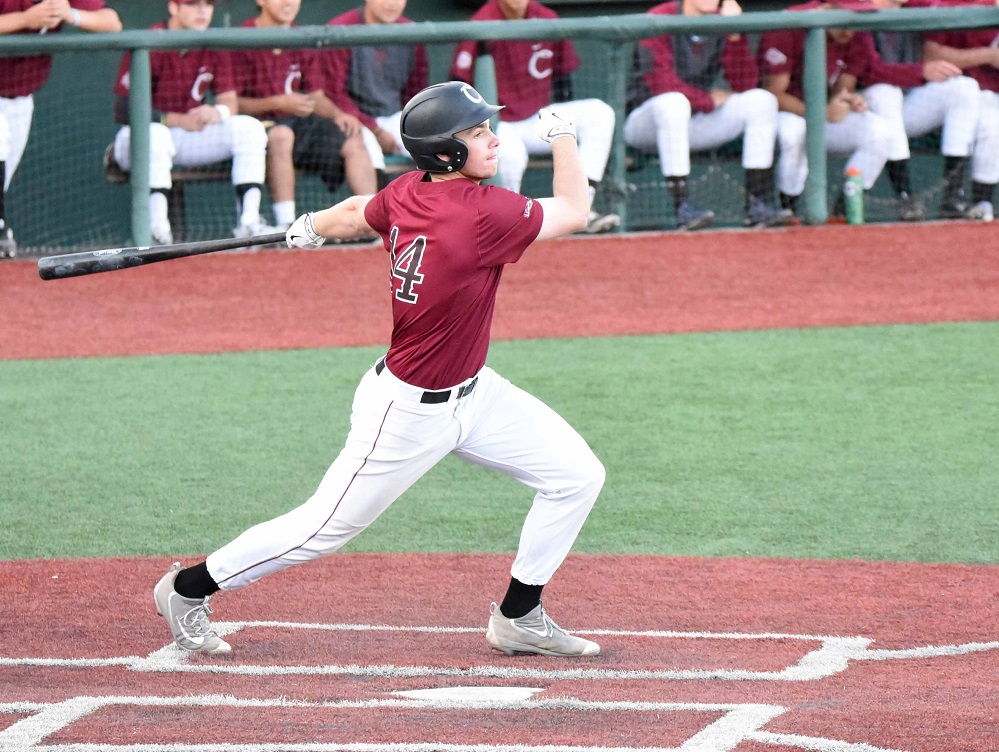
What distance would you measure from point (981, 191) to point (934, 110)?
2.10 feet

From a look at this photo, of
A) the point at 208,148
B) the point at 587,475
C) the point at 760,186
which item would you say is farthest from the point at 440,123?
the point at 760,186

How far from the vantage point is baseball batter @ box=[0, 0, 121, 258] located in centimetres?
928

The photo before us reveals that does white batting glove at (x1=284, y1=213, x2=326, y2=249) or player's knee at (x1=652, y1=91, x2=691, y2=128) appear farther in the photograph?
player's knee at (x1=652, y1=91, x2=691, y2=128)

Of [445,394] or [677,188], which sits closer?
[445,394]

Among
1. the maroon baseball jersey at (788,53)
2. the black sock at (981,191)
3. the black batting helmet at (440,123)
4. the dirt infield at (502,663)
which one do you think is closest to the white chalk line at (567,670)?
the dirt infield at (502,663)

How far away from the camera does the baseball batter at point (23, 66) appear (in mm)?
9281

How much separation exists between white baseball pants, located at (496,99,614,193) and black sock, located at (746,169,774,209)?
981 millimetres

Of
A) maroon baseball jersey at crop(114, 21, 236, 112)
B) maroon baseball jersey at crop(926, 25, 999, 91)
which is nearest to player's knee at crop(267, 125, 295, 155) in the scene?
A: maroon baseball jersey at crop(114, 21, 236, 112)

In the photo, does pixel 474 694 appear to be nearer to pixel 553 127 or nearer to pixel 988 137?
pixel 553 127

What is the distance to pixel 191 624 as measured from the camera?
3818 millimetres

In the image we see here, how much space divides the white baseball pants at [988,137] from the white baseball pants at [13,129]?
6.11m

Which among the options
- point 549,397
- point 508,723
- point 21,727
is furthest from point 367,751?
point 549,397

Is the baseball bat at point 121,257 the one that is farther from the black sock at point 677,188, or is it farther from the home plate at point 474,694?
the black sock at point 677,188

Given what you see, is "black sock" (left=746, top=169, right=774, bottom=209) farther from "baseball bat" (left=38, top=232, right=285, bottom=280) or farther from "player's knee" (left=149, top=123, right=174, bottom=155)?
"baseball bat" (left=38, top=232, right=285, bottom=280)
